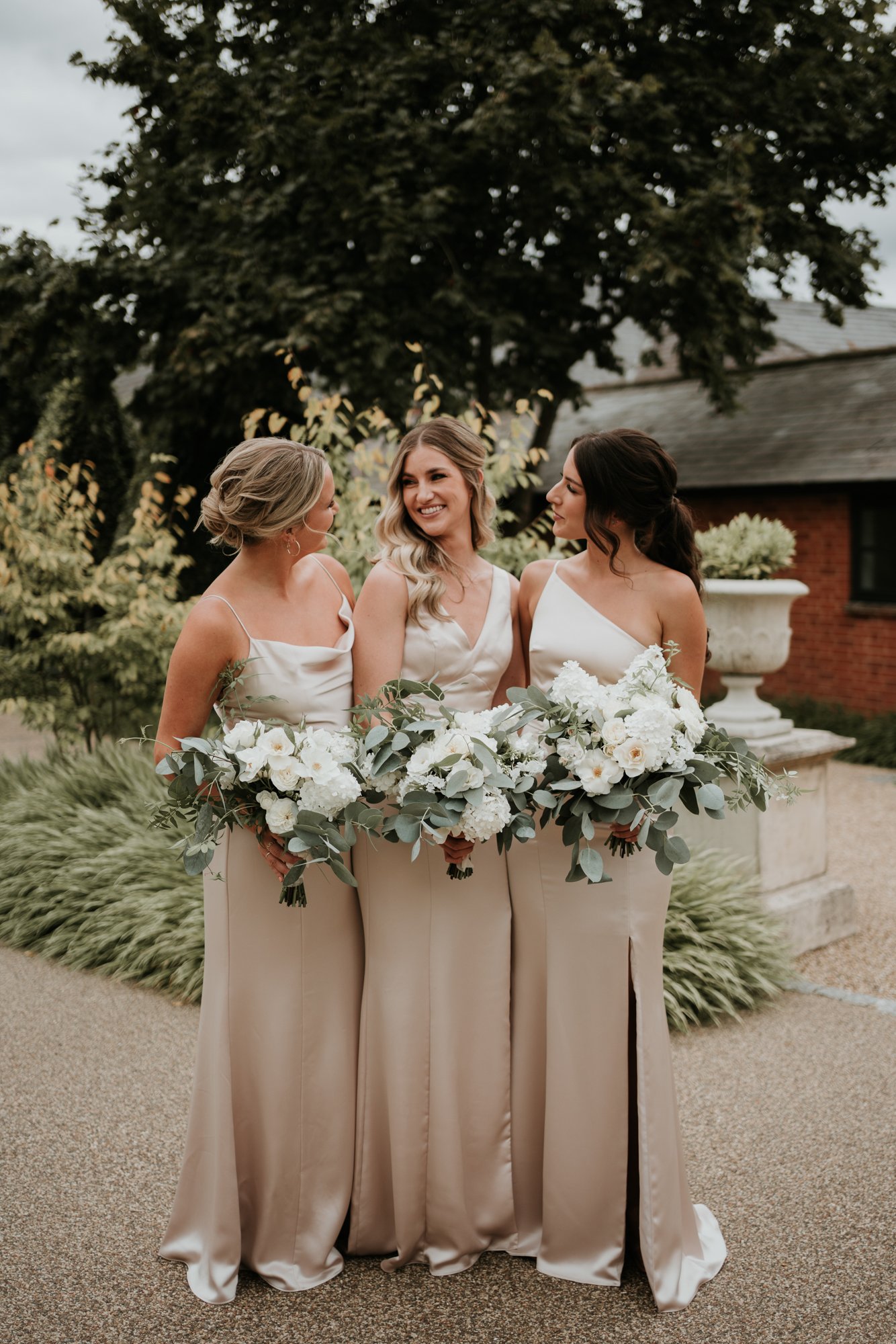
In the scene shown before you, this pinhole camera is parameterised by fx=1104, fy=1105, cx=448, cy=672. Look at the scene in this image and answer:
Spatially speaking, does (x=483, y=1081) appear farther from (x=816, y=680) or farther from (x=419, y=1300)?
(x=816, y=680)

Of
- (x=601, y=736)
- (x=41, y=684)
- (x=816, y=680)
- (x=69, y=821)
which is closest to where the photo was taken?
(x=601, y=736)

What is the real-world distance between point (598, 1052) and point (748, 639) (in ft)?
12.3

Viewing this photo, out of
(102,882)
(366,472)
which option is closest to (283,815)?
(102,882)

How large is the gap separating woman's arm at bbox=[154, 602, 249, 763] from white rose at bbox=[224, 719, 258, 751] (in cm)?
27

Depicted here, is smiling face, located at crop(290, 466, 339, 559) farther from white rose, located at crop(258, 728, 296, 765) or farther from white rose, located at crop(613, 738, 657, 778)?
white rose, located at crop(613, 738, 657, 778)

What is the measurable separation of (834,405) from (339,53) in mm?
7876

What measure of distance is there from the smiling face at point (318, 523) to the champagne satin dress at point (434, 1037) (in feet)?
1.20

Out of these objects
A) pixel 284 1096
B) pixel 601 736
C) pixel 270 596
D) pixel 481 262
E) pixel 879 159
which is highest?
pixel 879 159

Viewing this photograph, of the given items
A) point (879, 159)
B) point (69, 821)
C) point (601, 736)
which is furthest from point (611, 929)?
point (879, 159)

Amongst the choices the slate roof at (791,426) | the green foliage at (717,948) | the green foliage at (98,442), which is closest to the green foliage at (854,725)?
the slate roof at (791,426)

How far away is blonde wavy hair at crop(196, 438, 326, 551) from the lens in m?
2.88

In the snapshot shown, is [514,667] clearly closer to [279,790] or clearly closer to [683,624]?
[683,624]

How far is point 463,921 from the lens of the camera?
Answer: 3.08 m

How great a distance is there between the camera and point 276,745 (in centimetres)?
263
